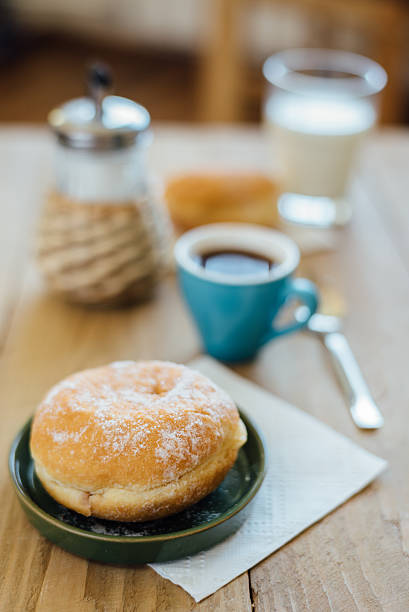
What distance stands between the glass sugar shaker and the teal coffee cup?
0.28 feet

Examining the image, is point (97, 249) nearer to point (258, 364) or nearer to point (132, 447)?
point (258, 364)

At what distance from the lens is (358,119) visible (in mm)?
1258

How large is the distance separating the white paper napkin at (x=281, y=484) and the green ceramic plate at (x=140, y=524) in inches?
0.6

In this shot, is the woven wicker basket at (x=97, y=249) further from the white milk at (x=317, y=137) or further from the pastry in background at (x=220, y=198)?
the white milk at (x=317, y=137)

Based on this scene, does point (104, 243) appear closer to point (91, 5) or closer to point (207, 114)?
point (207, 114)

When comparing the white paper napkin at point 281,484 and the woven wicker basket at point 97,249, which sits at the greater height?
the woven wicker basket at point 97,249

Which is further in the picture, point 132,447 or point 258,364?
point 258,364

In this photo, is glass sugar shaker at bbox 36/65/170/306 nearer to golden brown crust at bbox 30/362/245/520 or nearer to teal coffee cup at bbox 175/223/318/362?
teal coffee cup at bbox 175/223/318/362

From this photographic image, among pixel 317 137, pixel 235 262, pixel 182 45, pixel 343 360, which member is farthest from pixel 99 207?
pixel 182 45

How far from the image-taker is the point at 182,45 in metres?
4.06

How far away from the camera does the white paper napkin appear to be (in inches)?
21.9

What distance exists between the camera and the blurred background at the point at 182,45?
7.57 feet

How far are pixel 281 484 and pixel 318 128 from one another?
30.8 inches

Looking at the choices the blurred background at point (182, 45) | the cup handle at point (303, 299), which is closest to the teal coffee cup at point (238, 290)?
the cup handle at point (303, 299)
